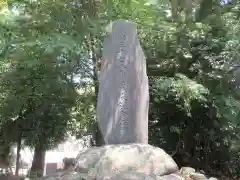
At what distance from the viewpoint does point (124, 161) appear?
510cm

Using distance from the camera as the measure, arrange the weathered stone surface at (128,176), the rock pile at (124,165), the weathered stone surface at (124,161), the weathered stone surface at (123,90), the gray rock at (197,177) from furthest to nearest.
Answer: the weathered stone surface at (123,90) → the gray rock at (197,177) → the weathered stone surface at (124,161) → the rock pile at (124,165) → the weathered stone surface at (128,176)

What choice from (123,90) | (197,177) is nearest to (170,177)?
(197,177)

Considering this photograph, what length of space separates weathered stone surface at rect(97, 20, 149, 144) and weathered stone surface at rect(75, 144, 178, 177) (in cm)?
59

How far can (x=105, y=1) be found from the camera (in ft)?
27.4

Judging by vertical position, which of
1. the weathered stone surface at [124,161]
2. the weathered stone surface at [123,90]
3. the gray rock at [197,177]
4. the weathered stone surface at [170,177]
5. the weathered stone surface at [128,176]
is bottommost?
the gray rock at [197,177]

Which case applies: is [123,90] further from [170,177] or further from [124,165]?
[170,177]

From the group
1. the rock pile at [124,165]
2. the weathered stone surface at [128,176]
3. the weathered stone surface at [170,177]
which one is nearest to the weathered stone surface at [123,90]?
the rock pile at [124,165]

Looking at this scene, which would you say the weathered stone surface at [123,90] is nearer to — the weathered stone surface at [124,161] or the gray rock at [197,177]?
the weathered stone surface at [124,161]

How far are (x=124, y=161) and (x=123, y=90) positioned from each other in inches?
58.7

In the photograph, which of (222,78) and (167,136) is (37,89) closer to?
(167,136)

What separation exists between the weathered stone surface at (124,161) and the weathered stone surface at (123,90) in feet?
1.95

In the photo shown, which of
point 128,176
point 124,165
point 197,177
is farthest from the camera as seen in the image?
point 197,177

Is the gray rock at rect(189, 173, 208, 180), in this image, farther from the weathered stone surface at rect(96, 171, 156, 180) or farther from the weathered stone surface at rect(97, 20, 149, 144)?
the weathered stone surface at rect(96, 171, 156, 180)

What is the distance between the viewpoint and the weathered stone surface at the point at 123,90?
6.02 metres
